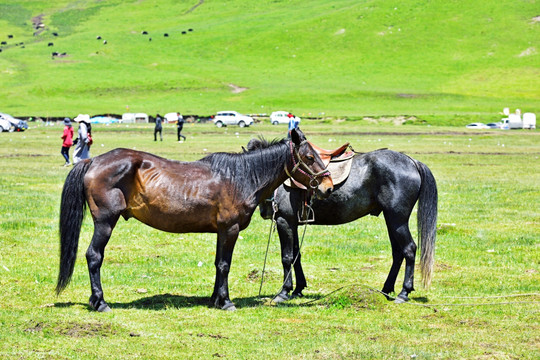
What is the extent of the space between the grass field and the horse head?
1.68 metres

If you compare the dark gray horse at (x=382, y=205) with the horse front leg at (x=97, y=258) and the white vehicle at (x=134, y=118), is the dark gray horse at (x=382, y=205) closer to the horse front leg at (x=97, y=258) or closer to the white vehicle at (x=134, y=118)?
the horse front leg at (x=97, y=258)

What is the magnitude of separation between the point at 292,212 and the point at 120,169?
293 centimetres

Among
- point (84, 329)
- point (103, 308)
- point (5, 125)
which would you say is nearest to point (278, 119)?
point (5, 125)

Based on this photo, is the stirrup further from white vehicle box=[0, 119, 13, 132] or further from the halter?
white vehicle box=[0, 119, 13, 132]

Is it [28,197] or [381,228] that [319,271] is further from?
[28,197]

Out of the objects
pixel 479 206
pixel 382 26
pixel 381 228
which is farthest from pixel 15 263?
pixel 382 26

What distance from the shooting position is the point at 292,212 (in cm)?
1270

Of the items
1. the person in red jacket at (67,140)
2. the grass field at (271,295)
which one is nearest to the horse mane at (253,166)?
the grass field at (271,295)

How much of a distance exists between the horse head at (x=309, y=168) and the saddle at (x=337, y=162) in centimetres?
75

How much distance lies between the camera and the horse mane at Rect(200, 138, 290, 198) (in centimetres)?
1193

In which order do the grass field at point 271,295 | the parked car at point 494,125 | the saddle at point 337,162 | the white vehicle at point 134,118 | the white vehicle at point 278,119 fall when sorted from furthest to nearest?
the white vehicle at point 134,118, the white vehicle at point 278,119, the parked car at point 494,125, the saddle at point 337,162, the grass field at point 271,295

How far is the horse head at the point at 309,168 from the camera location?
38.8ft

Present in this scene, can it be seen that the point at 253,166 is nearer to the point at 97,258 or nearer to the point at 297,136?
the point at 297,136

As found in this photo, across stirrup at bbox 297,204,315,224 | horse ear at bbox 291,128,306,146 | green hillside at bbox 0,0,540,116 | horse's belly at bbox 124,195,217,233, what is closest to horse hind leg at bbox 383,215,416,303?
stirrup at bbox 297,204,315,224
